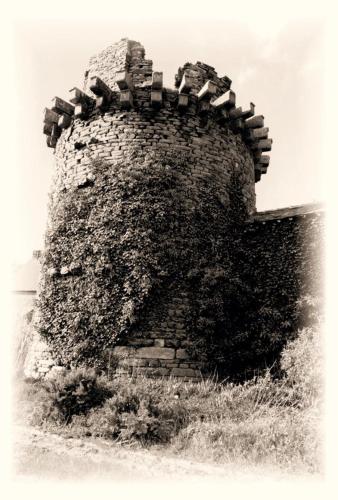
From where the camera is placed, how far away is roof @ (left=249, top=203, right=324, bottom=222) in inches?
349

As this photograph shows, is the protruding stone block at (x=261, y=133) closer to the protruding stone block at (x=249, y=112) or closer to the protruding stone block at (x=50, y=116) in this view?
the protruding stone block at (x=249, y=112)

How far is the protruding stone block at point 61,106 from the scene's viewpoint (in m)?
9.75

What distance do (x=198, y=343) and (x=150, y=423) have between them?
246 centimetres

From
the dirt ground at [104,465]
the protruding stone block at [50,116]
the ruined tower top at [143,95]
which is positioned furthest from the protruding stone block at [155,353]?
the protruding stone block at [50,116]

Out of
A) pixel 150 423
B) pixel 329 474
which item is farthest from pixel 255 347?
pixel 329 474

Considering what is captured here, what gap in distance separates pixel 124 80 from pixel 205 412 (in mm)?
6625

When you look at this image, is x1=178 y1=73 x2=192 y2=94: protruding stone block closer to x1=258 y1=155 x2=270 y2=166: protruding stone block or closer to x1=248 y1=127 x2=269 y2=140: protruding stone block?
x1=248 y1=127 x2=269 y2=140: protruding stone block

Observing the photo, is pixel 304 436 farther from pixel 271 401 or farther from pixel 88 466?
pixel 88 466

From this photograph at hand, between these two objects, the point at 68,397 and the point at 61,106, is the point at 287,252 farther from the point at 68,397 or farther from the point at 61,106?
the point at 61,106

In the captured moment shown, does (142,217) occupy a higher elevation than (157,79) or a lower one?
lower

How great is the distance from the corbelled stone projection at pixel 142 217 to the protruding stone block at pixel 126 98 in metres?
0.05

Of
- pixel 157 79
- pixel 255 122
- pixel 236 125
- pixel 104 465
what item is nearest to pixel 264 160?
pixel 255 122

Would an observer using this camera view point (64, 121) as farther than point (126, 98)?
Yes

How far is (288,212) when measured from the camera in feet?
30.6
